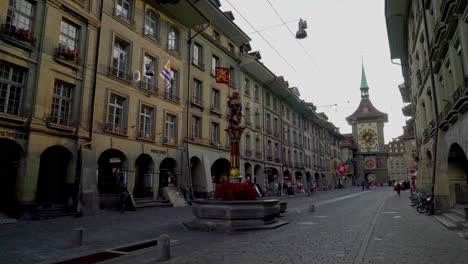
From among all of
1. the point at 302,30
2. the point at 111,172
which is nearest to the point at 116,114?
the point at 111,172

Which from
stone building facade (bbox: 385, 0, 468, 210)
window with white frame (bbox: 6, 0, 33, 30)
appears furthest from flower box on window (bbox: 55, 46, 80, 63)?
stone building facade (bbox: 385, 0, 468, 210)

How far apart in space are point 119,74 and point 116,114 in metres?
2.51

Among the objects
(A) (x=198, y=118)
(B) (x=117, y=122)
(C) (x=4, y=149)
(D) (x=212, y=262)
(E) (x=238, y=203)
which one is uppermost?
(A) (x=198, y=118)

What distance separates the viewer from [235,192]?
37.0ft

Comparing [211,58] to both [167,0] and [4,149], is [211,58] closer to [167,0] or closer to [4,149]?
[167,0]

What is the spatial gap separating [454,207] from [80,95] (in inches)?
759

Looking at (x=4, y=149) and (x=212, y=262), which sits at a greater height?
(x=4, y=149)

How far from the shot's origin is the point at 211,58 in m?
27.6

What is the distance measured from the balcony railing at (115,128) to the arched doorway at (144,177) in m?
2.47

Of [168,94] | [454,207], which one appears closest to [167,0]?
[168,94]

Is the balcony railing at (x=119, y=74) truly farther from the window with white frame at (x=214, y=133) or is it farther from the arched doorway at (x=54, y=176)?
the window with white frame at (x=214, y=133)

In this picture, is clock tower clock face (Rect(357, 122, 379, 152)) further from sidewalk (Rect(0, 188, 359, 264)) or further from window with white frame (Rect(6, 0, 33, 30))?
window with white frame (Rect(6, 0, 33, 30))

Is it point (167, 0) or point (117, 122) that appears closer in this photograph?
point (117, 122)

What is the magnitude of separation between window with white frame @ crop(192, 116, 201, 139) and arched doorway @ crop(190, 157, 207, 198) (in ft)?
6.35
